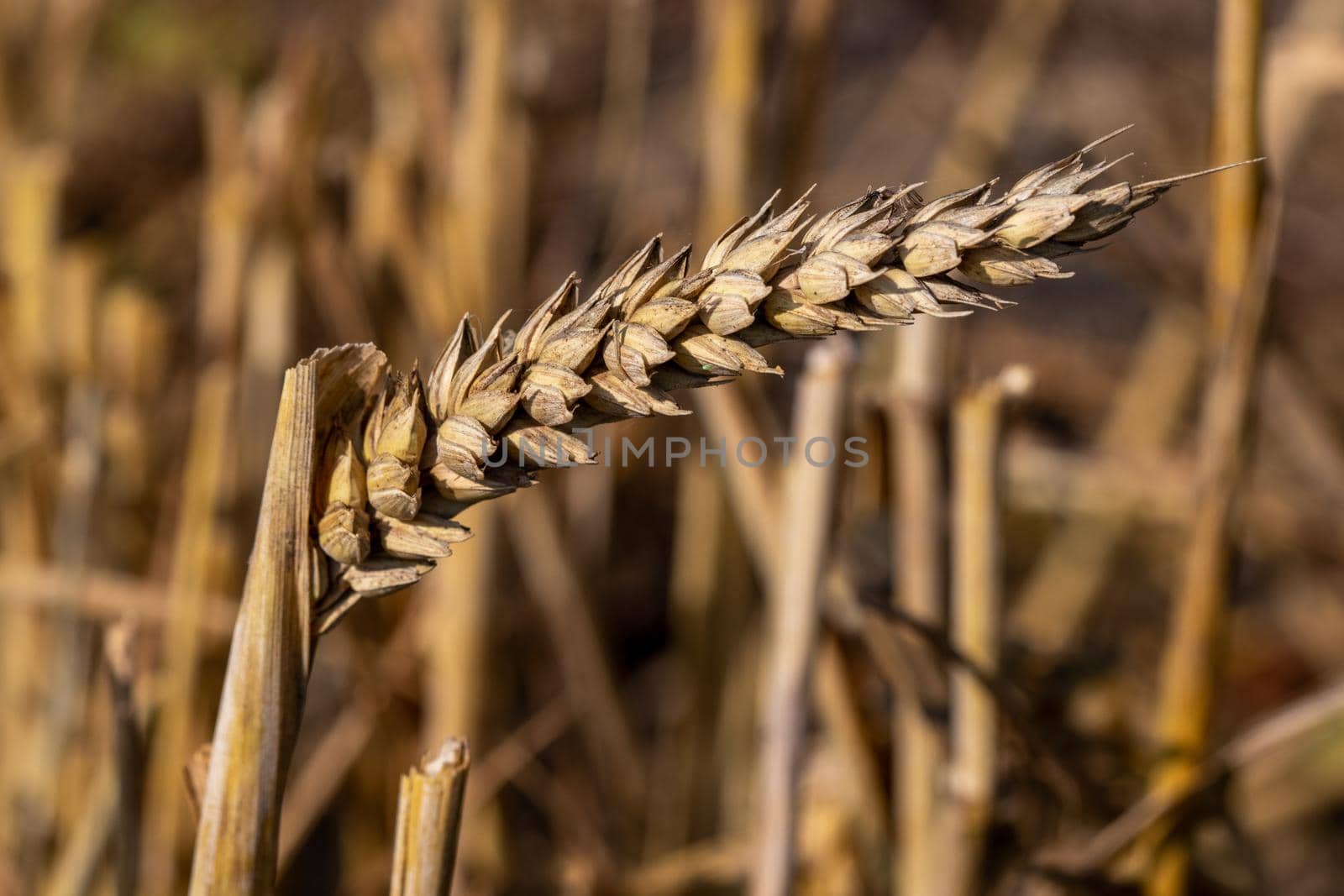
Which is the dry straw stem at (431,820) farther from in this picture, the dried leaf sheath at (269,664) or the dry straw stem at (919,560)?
the dry straw stem at (919,560)

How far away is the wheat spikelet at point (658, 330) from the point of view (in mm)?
304

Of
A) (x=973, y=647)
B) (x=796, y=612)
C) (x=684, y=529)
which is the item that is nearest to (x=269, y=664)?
(x=796, y=612)

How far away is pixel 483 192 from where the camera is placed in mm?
881

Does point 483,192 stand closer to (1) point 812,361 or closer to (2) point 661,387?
(1) point 812,361

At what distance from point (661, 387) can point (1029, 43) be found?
1.24 m

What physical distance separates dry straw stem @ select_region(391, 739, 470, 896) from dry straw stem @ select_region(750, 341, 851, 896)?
31cm

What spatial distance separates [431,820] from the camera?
1.19ft

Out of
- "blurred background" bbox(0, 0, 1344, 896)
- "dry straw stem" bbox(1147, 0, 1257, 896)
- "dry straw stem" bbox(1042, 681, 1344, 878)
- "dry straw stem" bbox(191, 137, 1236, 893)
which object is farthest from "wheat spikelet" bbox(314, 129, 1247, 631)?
"dry straw stem" bbox(1042, 681, 1344, 878)

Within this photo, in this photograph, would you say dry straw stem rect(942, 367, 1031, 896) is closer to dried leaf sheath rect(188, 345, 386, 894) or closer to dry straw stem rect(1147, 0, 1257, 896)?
dry straw stem rect(1147, 0, 1257, 896)

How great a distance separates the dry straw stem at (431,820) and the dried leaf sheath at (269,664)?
1.6 inches

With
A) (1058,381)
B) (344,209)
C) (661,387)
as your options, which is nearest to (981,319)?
(1058,381)

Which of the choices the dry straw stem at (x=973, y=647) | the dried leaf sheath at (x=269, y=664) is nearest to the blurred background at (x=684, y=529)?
the dry straw stem at (x=973, y=647)

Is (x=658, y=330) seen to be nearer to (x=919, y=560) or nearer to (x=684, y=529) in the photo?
(x=919, y=560)

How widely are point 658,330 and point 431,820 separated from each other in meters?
0.18
